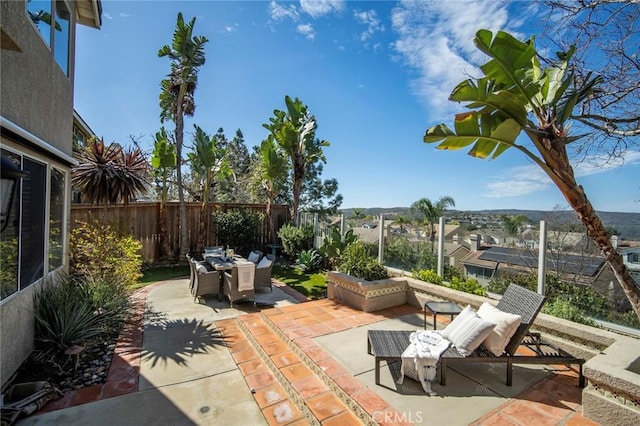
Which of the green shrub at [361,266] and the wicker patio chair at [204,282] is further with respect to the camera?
the green shrub at [361,266]

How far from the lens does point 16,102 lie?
3.76 m

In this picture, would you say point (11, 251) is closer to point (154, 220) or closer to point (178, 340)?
point (178, 340)

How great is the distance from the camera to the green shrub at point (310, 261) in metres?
10.2

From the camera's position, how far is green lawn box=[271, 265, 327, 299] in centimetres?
816

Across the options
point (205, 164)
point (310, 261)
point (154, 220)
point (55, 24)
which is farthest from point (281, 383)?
point (154, 220)

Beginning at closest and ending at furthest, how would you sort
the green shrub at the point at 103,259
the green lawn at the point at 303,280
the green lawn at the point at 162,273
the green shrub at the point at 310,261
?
the green shrub at the point at 103,259
the green lawn at the point at 303,280
the green lawn at the point at 162,273
the green shrub at the point at 310,261

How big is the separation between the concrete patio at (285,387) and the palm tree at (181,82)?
692 centimetres

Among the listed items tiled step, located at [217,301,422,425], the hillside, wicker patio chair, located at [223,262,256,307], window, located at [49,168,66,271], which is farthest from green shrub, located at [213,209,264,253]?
the hillside

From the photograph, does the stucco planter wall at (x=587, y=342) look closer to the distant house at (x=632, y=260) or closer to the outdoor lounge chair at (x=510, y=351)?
the outdoor lounge chair at (x=510, y=351)

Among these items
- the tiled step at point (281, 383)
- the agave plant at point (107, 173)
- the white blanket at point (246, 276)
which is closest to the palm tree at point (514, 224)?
the tiled step at point (281, 383)

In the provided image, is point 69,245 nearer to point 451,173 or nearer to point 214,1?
point 214,1

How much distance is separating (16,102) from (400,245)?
760 cm

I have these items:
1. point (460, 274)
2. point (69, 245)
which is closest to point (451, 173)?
point (460, 274)

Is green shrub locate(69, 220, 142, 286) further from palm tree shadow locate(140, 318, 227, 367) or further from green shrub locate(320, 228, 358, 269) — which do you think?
green shrub locate(320, 228, 358, 269)
